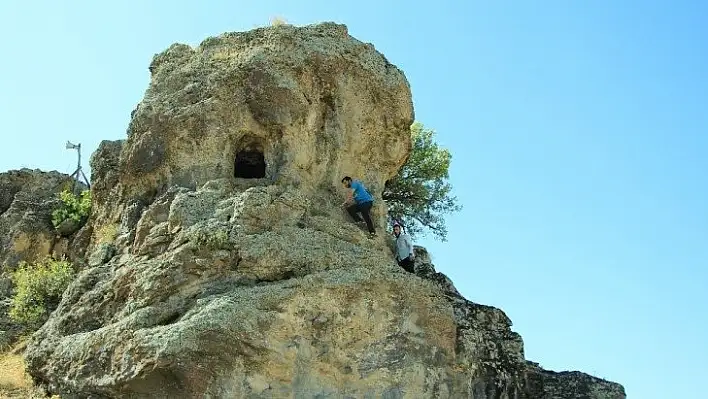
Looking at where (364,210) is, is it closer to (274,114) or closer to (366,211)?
(366,211)

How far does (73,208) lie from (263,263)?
357 inches

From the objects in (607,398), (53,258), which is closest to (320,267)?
(607,398)

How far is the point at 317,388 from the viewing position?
13508 mm

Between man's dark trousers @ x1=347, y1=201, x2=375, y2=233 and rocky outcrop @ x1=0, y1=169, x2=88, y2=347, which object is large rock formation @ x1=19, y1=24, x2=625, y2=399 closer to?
man's dark trousers @ x1=347, y1=201, x2=375, y2=233

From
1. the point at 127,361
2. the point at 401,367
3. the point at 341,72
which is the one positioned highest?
the point at 341,72

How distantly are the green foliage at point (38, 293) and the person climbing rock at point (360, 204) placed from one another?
6658 millimetres

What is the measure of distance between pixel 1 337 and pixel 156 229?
488 centimetres

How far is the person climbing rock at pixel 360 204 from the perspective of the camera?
16750 mm

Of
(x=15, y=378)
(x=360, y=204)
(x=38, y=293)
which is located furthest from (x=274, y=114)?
(x=15, y=378)

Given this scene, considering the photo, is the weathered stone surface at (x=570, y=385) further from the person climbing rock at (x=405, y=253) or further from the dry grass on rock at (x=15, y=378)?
the dry grass on rock at (x=15, y=378)

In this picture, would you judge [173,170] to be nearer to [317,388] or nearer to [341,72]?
[341,72]

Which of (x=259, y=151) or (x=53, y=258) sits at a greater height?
(x=259, y=151)

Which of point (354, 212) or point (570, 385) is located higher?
point (354, 212)

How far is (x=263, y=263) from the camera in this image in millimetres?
14297
